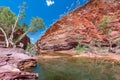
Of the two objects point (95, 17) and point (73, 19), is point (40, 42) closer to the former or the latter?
point (73, 19)

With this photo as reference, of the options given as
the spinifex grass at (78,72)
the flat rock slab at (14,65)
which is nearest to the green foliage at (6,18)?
the flat rock slab at (14,65)

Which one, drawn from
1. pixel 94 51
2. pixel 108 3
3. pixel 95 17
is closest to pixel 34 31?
pixel 94 51

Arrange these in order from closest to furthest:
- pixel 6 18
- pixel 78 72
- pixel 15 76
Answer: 1. pixel 15 76
2. pixel 78 72
3. pixel 6 18

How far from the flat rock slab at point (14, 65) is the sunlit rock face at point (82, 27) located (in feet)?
148

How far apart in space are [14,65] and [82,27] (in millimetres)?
60364

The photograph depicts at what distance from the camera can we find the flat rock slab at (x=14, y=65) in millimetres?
27044

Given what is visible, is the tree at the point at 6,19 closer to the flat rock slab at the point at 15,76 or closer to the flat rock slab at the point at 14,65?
the flat rock slab at the point at 14,65

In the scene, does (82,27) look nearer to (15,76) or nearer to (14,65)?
(14,65)

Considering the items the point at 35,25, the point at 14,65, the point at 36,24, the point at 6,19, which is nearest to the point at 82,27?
the point at 35,25

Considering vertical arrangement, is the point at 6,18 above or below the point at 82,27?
above

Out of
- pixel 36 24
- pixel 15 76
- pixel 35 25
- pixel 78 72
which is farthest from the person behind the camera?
pixel 35 25

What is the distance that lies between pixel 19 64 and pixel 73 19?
205 feet

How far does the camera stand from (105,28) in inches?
3172

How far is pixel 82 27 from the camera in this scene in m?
93.1
